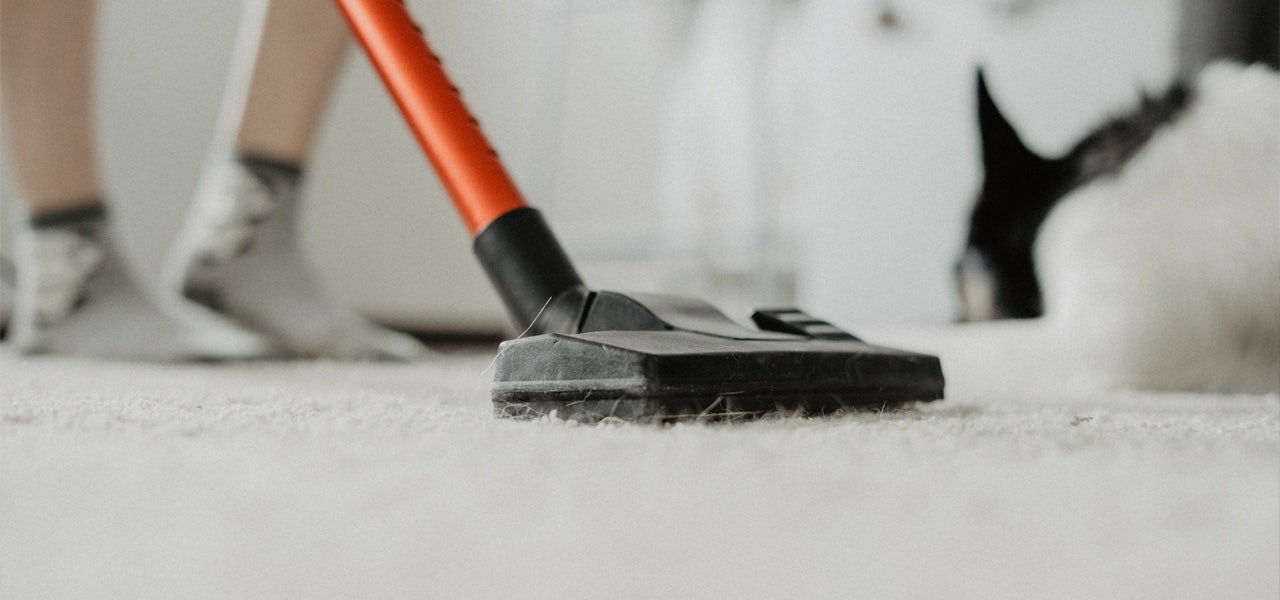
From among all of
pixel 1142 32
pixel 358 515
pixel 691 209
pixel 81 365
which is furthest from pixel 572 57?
pixel 358 515

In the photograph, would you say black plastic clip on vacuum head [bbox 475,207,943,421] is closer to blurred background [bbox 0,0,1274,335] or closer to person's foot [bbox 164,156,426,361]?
person's foot [bbox 164,156,426,361]

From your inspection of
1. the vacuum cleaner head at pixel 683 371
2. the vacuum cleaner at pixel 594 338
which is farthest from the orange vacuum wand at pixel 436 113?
the vacuum cleaner head at pixel 683 371

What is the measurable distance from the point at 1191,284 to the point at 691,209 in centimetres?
145

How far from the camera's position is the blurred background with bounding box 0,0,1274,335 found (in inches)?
59.4

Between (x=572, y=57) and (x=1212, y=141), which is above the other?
(x=572, y=57)

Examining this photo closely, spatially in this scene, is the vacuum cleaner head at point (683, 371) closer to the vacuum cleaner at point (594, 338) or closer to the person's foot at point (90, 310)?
the vacuum cleaner at point (594, 338)

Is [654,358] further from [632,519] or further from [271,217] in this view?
[271,217]

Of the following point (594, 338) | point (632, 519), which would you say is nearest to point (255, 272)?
point (594, 338)

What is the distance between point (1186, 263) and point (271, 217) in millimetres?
970

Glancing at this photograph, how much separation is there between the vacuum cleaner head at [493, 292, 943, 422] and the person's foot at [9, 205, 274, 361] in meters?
0.72

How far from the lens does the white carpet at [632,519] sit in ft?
0.74

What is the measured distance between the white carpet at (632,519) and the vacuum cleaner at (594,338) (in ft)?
0.16

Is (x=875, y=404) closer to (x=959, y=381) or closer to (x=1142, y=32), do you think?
(x=959, y=381)

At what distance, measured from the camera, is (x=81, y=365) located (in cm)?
90
